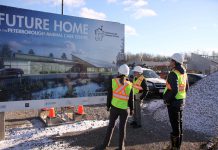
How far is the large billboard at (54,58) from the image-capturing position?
32.2 feet

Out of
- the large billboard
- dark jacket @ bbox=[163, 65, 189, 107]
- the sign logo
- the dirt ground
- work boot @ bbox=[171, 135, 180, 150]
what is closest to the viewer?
dark jacket @ bbox=[163, 65, 189, 107]

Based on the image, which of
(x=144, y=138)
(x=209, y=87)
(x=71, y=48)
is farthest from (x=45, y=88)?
(x=209, y=87)

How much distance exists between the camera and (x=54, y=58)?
Result: 35.8 ft

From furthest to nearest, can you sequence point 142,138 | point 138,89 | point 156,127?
point 156,127 < point 138,89 < point 142,138

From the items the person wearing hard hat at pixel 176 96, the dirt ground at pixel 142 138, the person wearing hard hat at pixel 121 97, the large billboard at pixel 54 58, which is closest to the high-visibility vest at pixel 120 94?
the person wearing hard hat at pixel 121 97

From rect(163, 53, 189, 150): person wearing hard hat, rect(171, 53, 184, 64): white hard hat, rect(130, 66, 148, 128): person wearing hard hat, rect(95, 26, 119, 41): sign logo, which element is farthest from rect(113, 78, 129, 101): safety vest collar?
A: rect(95, 26, 119, 41): sign logo

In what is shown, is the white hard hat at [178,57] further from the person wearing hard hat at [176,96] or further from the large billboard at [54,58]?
the large billboard at [54,58]

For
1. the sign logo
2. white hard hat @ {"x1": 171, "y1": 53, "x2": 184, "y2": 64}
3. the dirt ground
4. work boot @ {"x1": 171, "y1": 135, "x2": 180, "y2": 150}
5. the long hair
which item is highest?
the sign logo

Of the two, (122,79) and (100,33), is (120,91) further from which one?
(100,33)

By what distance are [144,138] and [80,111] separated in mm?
3775

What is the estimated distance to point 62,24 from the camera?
11.0 m

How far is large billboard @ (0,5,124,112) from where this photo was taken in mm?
9805

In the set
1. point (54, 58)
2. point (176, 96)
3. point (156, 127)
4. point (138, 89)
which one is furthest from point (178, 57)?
point (54, 58)

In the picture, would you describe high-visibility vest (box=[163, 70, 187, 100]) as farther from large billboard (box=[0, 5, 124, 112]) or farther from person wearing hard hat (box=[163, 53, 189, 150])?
large billboard (box=[0, 5, 124, 112])
